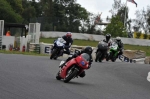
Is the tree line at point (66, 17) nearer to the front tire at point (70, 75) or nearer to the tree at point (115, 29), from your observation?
the tree at point (115, 29)

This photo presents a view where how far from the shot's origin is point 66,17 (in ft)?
221

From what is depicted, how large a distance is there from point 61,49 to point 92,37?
39.7 metres

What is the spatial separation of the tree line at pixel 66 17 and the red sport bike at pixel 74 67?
47.5 metres

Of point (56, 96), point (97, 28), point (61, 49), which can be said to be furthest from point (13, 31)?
point (97, 28)

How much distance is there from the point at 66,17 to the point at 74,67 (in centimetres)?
5415

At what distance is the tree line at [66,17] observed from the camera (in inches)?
2506

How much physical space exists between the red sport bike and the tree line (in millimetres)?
47520

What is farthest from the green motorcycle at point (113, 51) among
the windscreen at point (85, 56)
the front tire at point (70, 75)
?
the front tire at point (70, 75)

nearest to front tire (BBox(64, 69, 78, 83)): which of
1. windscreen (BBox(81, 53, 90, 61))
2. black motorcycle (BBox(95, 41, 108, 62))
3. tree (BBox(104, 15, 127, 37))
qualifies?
windscreen (BBox(81, 53, 90, 61))

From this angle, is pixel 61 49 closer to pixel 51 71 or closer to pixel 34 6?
pixel 51 71

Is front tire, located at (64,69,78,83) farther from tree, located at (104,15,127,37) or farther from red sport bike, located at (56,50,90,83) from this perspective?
tree, located at (104,15,127,37)

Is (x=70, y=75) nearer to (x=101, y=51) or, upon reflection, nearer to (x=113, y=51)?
(x=101, y=51)

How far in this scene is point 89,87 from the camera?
13.0 meters

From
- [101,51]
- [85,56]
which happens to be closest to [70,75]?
[85,56]
